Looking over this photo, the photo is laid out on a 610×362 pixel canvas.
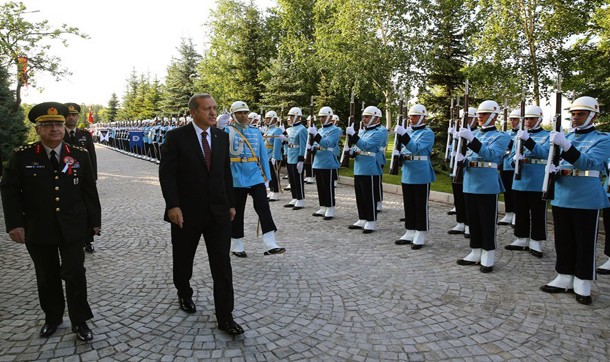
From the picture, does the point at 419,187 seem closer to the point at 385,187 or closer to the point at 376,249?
the point at 376,249

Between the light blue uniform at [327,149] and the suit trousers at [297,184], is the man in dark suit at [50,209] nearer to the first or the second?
the light blue uniform at [327,149]

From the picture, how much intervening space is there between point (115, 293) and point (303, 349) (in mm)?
2456

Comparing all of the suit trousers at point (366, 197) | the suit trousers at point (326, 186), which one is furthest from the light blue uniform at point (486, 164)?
the suit trousers at point (326, 186)

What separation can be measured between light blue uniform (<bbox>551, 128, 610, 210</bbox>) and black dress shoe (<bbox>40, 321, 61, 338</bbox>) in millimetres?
5525

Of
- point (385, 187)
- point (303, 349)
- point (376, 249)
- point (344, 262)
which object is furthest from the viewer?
point (385, 187)

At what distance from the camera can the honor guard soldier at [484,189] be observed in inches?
239

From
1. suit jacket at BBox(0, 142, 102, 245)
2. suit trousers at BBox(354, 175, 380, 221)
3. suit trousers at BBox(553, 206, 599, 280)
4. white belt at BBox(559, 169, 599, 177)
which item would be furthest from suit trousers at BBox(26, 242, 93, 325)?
suit trousers at BBox(354, 175, 380, 221)

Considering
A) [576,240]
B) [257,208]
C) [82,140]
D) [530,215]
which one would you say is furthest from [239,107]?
[530,215]

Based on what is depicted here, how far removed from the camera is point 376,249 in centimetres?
709

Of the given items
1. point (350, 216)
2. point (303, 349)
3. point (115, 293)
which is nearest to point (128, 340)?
point (115, 293)

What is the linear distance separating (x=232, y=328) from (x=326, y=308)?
3.67ft

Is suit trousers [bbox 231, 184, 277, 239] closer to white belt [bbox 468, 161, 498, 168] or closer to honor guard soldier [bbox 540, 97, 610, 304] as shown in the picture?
white belt [bbox 468, 161, 498, 168]

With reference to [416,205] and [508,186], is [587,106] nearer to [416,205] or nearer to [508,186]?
[416,205]

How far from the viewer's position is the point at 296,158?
11.2 m
